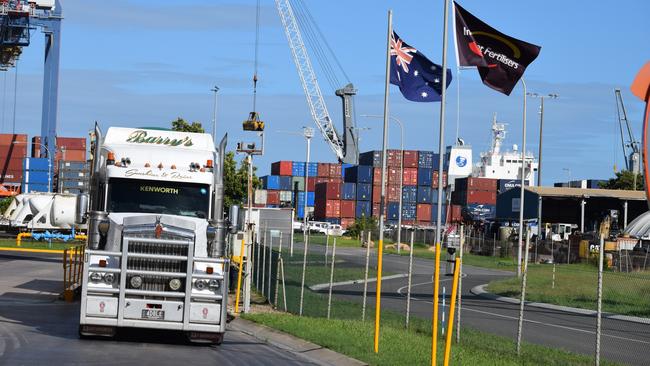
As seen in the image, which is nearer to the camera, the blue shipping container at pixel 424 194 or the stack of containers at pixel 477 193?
the blue shipping container at pixel 424 194

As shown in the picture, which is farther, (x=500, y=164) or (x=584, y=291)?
(x=500, y=164)

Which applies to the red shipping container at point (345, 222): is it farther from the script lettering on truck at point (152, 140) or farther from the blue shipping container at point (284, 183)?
the script lettering on truck at point (152, 140)

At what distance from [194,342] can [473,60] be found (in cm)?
1107

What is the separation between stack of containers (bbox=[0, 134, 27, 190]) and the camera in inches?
3418

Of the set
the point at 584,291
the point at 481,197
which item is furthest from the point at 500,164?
the point at 584,291

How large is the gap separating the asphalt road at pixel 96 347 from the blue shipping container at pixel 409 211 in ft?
272

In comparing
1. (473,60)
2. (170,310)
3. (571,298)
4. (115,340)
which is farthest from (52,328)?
(571,298)

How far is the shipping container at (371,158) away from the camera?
109 metres

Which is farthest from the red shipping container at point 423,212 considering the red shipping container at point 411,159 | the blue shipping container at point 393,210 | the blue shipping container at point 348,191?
the blue shipping container at point 348,191

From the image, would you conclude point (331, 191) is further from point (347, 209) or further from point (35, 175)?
point (35, 175)

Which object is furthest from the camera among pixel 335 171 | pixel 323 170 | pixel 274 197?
pixel 335 171

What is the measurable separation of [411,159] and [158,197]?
8844 cm

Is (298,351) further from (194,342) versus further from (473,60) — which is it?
(473,60)

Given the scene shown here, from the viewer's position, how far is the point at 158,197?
57.5 feet
